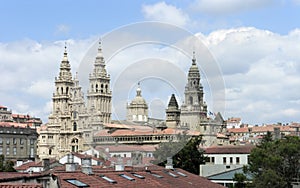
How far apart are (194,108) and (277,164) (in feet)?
321

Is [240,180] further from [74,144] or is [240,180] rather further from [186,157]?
[74,144]

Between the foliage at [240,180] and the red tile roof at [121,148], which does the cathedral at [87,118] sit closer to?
the red tile roof at [121,148]

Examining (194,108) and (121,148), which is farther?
(194,108)

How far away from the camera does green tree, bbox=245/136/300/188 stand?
49844mm

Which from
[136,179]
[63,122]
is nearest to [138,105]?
[136,179]

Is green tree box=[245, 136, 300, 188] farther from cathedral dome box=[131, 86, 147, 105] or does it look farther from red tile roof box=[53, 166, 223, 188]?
cathedral dome box=[131, 86, 147, 105]

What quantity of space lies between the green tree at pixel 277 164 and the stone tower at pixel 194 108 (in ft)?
314

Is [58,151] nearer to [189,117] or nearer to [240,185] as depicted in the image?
[189,117]

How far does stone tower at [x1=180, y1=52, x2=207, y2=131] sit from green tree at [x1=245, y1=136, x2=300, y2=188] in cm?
9565

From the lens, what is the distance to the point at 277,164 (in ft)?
168

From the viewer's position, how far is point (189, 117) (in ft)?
547

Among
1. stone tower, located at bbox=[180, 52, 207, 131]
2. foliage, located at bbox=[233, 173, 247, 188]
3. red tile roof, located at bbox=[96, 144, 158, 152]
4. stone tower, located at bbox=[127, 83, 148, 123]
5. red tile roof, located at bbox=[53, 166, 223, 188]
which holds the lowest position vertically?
foliage, located at bbox=[233, 173, 247, 188]

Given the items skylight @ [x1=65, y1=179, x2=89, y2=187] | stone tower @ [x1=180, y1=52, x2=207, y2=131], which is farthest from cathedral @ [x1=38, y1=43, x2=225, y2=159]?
skylight @ [x1=65, y1=179, x2=89, y2=187]

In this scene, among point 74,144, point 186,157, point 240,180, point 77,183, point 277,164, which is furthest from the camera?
point 74,144
